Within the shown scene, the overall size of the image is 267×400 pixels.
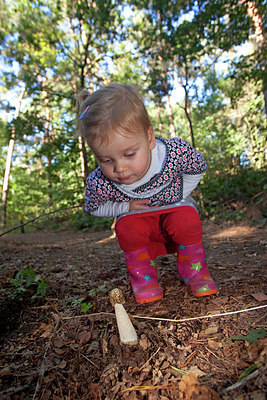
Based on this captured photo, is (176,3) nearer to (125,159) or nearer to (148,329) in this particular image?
(125,159)

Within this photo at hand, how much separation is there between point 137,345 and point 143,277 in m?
0.60

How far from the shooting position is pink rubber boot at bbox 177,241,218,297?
1607 mm

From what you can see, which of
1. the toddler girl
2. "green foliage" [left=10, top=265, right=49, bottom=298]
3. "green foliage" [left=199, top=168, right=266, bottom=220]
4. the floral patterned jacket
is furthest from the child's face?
"green foliage" [left=199, top=168, right=266, bottom=220]

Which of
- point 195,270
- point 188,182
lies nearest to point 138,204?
point 188,182

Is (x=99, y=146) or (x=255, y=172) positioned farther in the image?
(x=255, y=172)

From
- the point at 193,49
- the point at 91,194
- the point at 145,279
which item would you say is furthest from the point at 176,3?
the point at 145,279

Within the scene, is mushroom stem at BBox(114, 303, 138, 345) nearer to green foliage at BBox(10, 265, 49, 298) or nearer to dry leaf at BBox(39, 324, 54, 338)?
dry leaf at BBox(39, 324, 54, 338)

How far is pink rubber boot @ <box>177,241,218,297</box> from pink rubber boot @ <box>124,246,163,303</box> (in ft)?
0.68

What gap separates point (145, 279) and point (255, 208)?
386 cm

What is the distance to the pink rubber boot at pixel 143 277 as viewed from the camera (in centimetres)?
163

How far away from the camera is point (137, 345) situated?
1162mm

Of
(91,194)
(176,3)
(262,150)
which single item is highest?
(176,3)

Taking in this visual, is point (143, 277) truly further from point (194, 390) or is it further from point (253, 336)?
point (194, 390)

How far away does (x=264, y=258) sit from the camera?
229 centimetres
